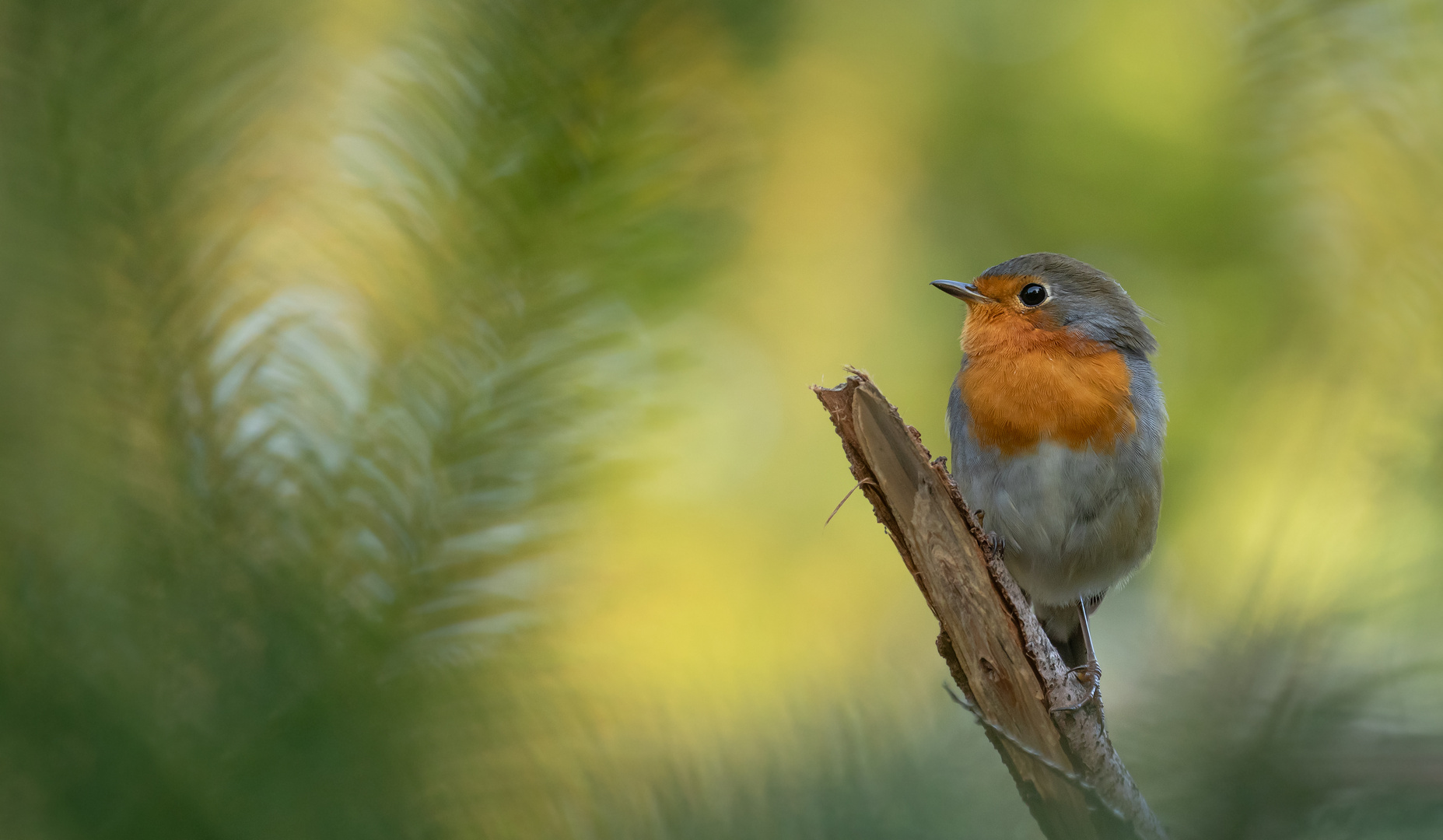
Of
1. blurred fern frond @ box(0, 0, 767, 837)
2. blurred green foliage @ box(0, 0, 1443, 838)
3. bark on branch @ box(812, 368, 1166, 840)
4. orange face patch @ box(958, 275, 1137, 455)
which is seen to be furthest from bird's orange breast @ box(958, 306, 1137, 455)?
blurred fern frond @ box(0, 0, 767, 837)

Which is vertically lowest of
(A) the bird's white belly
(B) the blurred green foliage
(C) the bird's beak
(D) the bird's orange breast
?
(B) the blurred green foliage

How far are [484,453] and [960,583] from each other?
1444 mm

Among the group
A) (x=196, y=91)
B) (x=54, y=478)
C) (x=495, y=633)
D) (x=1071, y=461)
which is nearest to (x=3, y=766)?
(x=54, y=478)

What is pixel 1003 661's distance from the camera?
7.42 ft

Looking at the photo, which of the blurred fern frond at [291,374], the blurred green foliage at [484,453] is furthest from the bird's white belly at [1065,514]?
the blurred fern frond at [291,374]

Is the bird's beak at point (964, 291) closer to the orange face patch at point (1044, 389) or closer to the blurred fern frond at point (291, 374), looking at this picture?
the orange face patch at point (1044, 389)

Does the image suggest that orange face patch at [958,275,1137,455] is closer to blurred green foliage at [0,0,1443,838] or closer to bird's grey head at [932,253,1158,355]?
bird's grey head at [932,253,1158,355]

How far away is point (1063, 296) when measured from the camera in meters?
4.06

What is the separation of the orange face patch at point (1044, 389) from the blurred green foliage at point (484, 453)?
2.22 meters

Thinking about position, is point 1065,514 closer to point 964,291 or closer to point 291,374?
point 964,291

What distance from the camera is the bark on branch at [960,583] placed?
2.20 m

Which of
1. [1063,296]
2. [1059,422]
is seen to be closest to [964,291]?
[1063,296]

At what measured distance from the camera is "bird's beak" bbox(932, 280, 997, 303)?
393cm

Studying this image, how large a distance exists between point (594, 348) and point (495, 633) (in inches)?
12.1
